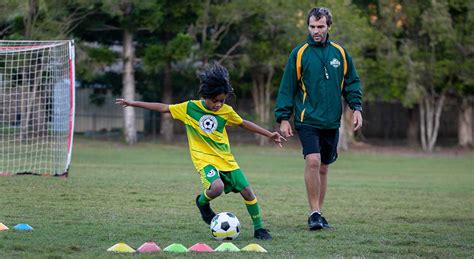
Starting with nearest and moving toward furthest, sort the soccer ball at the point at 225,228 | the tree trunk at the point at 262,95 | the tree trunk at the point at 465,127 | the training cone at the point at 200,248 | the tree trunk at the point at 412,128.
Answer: the training cone at the point at 200,248 < the soccer ball at the point at 225,228 < the tree trunk at the point at 262,95 < the tree trunk at the point at 465,127 < the tree trunk at the point at 412,128

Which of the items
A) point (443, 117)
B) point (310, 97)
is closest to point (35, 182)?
point (310, 97)

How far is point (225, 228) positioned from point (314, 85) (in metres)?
1.86

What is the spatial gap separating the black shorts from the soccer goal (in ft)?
26.0

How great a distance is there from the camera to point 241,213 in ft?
34.8

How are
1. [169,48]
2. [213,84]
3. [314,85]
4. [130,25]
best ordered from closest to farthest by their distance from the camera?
[213,84], [314,85], [169,48], [130,25]

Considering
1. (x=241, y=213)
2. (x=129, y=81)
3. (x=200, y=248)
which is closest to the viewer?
(x=200, y=248)

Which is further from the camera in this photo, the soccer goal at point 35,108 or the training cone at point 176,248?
the soccer goal at point 35,108

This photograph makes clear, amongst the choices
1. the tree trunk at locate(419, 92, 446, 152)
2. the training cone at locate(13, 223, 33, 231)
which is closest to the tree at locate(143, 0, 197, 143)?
the tree trunk at locate(419, 92, 446, 152)

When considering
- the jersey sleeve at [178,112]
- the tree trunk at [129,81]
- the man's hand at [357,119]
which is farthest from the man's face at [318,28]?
the tree trunk at [129,81]

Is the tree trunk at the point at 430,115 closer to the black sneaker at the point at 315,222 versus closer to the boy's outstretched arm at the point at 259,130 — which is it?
the black sneaker at the point at 315,222

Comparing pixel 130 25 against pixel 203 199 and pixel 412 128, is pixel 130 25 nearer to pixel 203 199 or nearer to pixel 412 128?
pixel 412 128

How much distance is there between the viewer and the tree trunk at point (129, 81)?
115 feet

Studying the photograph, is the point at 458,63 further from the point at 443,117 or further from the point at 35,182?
the point at 35,182

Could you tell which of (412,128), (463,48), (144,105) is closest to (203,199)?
(144,105)
